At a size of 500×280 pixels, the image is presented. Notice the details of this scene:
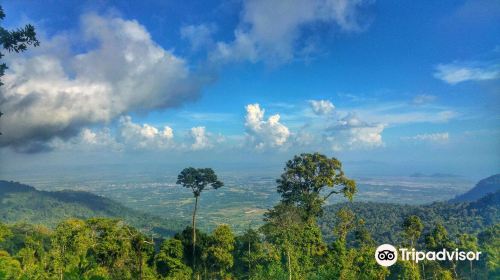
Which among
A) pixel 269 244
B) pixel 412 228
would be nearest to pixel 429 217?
pixel 412 228

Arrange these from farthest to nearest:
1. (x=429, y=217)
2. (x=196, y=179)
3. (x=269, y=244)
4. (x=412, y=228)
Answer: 1. (x=429, y=217)
2. (x=196, y=179)
3. (x=269, y=244)
4. (x=412, y=228)

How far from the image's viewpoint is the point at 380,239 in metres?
78.7

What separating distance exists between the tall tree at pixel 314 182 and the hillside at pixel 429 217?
51.1 meters

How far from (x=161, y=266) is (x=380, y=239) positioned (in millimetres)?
58296

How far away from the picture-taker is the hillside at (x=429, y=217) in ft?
278

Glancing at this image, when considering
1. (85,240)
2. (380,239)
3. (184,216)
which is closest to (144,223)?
(184,216)

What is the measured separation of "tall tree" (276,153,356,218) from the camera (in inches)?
1309

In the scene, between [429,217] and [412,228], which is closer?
[412,228]

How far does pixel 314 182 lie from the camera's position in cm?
3362

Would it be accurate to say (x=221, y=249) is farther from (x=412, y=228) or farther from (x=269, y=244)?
Answer: (x=412, y=228)

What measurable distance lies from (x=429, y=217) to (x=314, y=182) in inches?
3142

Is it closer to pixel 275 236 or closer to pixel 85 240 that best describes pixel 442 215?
pixel 275 236

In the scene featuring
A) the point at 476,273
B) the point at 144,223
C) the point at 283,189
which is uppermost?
the point at 283,189

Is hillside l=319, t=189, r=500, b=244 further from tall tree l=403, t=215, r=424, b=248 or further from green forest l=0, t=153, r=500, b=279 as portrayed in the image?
tall tree l=403, t=215, r=424, b=248
